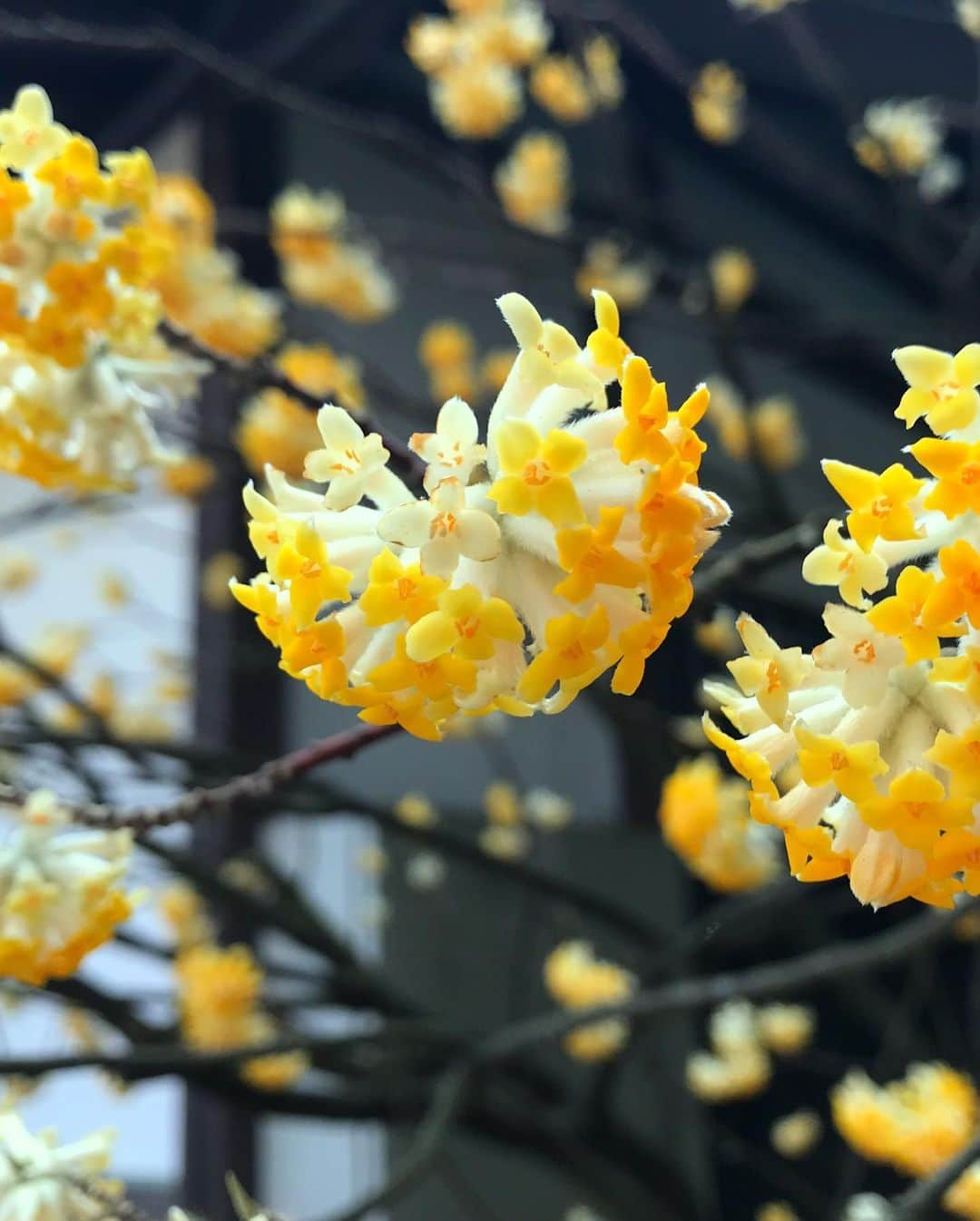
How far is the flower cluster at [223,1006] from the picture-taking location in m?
0.98

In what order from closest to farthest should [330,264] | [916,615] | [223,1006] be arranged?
[916,615] → [223,1006] → [330,264]

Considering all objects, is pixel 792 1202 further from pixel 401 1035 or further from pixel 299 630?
pixel 299 630

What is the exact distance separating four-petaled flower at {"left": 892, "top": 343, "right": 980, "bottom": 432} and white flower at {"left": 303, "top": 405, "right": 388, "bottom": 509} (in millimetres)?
125

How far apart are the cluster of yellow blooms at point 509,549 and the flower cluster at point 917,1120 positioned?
24.9 inches

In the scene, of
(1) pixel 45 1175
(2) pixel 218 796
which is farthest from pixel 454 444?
(1) pixel 45 1175

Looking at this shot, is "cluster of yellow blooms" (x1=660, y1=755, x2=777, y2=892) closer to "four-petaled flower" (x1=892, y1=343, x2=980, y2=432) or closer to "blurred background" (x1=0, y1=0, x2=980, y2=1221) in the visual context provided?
"blurred background" (x1=0, y1=0, x2=980, y2=1221)

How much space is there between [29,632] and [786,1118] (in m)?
1.44

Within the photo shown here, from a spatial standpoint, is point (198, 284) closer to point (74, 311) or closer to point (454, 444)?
point (74, 311)

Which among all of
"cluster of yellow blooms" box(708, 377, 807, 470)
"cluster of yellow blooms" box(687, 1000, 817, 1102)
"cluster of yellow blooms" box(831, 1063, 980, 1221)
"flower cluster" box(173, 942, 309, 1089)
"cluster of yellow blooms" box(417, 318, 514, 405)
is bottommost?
"cluster of yellow blooms" box(687, 1000, 817, 1102)

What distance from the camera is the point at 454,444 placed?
10.5 inches

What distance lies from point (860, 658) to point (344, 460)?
14 centimetres

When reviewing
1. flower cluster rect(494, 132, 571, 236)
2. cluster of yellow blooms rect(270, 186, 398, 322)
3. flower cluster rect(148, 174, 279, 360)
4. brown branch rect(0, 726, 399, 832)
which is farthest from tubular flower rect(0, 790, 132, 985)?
flower cluster rect(494, 132, 571, 236)

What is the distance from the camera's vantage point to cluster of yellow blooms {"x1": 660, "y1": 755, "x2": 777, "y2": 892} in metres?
0.86

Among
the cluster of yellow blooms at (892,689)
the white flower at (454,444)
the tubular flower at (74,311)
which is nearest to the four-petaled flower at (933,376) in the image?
the cluster of yellow blooms at (892,689)
